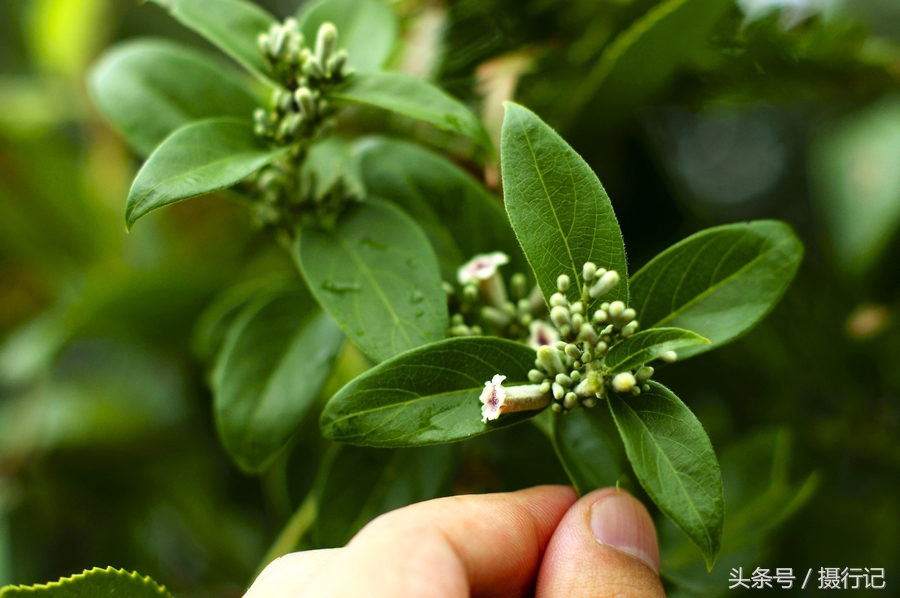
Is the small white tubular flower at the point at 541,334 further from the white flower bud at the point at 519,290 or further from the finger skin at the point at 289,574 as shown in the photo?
the finger skin at the point at 289,574

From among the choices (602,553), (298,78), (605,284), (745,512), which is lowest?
(745,512)

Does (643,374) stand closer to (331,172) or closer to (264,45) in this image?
(331,172)

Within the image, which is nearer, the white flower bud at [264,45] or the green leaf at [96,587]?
the green leaf at [96,587]

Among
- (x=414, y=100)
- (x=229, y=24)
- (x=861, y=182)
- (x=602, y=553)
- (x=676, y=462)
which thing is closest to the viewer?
(x=676, y=462)

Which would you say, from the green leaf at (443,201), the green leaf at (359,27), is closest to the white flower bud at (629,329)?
the green leaf at (443,201)

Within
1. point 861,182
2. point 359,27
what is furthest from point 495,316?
point 861,182

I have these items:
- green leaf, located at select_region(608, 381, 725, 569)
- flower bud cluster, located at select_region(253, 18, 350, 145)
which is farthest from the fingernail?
flower bud cluster, located at select_region(253, 18, 350, 145)

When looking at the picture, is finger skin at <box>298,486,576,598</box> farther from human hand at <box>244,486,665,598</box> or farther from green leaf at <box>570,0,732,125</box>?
green leaf at <box>570,0,732,125</box>
